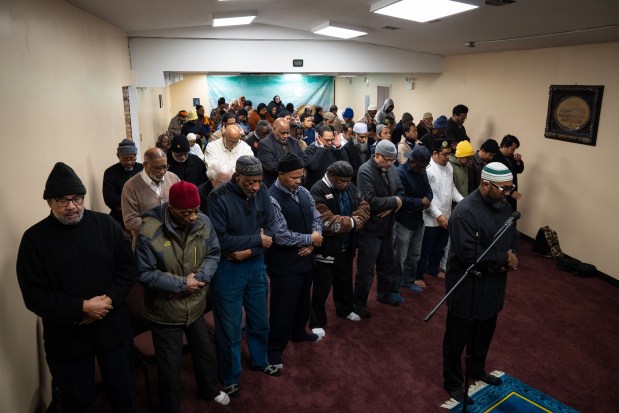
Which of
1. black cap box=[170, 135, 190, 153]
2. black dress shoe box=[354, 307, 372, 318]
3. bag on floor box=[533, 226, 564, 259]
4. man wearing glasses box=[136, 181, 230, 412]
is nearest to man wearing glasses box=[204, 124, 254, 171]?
black cap box=[170, 135, 190, 153]

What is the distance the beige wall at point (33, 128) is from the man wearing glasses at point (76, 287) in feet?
0.98

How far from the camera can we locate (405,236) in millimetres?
4660

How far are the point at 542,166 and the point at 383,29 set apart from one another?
2999mm

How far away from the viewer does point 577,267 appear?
5504mm

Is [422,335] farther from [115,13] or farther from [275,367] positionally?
[115,13]

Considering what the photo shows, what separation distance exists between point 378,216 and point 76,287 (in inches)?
105

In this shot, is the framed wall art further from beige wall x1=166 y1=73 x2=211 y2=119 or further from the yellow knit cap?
beige wall x1=166 y1=73 x2=211 y2=119

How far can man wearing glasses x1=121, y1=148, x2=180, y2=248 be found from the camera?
3584 mm

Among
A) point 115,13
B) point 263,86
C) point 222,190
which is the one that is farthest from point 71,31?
point 263,86

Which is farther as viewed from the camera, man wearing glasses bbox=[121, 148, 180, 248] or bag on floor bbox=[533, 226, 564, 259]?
bag on floor bbox=[533, 226, 564, 259]

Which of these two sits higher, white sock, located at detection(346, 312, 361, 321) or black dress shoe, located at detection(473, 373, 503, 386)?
white sock, located at detection(346, 312, 361, 321)

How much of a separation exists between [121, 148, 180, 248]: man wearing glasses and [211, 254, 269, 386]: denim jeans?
3.35 feet

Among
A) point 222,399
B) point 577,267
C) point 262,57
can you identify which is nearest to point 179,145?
point 222,399

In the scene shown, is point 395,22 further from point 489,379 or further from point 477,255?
point 489,379
